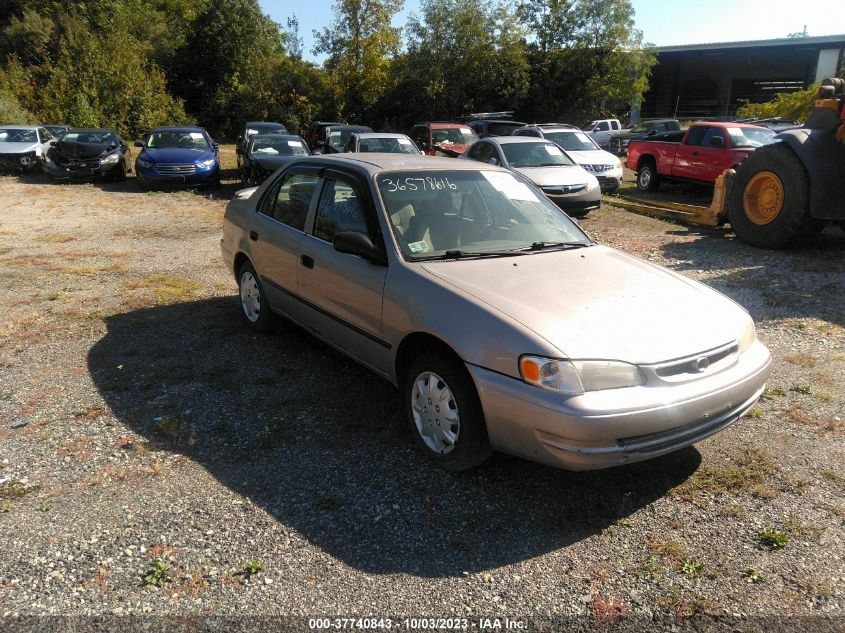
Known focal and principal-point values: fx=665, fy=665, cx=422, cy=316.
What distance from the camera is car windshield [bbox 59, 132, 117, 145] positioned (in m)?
18.2

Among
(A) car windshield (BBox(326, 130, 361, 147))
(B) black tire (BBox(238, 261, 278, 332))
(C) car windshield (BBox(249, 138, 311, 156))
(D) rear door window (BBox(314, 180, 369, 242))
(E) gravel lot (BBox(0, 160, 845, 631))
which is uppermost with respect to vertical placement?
(A) car windshield (BBox(326, 130, 361, 147))

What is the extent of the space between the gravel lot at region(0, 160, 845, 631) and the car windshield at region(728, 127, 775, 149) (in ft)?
30.2

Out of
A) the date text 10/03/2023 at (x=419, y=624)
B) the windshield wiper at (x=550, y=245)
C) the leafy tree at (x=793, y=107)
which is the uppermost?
the leafy tree at (x=793, y=107)

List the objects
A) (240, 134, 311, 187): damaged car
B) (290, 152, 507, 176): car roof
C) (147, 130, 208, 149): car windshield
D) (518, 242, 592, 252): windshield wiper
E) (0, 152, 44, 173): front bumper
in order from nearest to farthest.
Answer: (518, 242, 592, 252): windshield wiper → (290, 152, 507, 176): car roof → (240, 134, 311, 187): damaged car → (147, 130, 208, 149): car windshield → (0, 152, 44, 173): front bumper

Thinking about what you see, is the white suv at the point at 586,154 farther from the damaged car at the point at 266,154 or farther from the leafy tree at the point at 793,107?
the leafy tree at the point at 793,107

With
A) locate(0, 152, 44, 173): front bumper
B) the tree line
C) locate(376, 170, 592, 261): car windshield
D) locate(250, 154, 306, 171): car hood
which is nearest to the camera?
locate(376, 170, 592, 261): car windshield

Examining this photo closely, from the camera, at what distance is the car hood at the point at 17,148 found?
19000 millimetres

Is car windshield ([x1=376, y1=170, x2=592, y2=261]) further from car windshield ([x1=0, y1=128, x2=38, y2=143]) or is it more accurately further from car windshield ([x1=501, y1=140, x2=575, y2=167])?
car windshield ([x1=0, y1=128, x2=38, y2=143])

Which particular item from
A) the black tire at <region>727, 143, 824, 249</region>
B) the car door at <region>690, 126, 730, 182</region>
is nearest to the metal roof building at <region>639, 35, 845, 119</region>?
the car door at <region>690, 126, 730, 182</region>

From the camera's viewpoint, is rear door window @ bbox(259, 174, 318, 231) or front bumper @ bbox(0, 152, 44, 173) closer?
rear door window @ bbox(259, 174, 318, 231)

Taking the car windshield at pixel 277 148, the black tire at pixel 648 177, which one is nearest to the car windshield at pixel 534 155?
the black tire at pixel 648 177

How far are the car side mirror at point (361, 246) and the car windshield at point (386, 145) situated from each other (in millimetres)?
10836

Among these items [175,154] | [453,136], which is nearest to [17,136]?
[175,154]

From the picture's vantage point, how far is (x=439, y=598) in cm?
279
